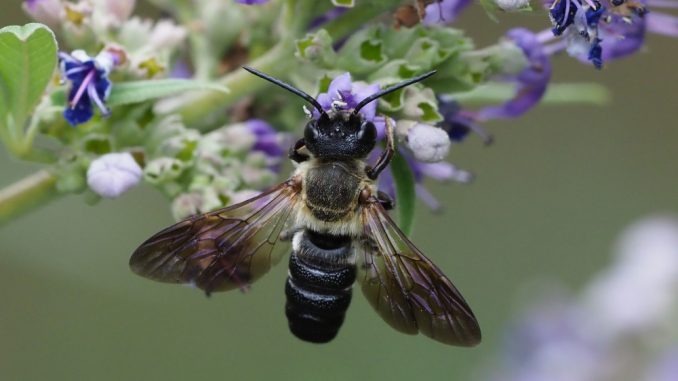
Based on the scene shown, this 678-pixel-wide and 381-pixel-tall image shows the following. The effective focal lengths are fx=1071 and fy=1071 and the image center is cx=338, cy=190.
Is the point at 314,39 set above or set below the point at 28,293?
above

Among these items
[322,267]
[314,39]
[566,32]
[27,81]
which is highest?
[566,32]

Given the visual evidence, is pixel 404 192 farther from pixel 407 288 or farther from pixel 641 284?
pixel 641 284

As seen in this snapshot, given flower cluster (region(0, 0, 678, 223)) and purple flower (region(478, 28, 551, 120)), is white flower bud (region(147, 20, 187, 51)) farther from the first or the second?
purple flower (region(478, 28, 551, 120))

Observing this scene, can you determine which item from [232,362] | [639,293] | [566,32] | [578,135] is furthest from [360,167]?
[578,135]

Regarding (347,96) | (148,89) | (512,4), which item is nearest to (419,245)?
(347,96)

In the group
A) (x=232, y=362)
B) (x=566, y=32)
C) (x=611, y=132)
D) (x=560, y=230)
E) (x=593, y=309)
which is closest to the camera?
(x=566, y=32)

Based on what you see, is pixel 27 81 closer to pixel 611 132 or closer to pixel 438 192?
pixel 438 192
